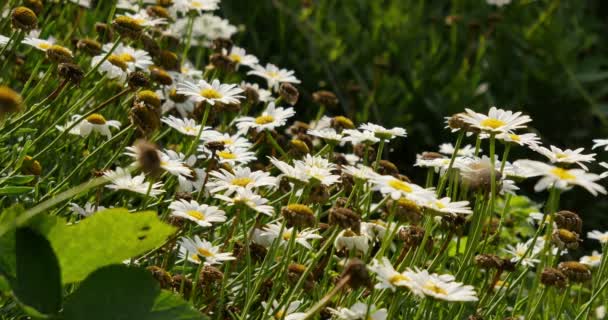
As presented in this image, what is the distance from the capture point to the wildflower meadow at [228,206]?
1.46 meters

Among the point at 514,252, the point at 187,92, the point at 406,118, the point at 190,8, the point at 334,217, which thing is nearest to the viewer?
the point at 334,217

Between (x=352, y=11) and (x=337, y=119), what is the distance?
2.68 metres

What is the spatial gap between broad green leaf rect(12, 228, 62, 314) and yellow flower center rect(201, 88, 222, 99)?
76cm

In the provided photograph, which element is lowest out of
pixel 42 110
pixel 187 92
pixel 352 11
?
pixel 42 110

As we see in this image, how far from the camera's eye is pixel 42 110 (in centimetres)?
219

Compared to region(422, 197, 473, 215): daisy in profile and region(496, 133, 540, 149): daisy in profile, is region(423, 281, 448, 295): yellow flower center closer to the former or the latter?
region(422, 197, 473, 215): daisy in profile

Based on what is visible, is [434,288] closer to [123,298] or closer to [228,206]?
[123,298]

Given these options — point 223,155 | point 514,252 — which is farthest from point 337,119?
point 514,252

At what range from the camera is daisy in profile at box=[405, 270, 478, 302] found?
1501 mm

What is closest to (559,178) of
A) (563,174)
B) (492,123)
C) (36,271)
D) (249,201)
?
(563,174)

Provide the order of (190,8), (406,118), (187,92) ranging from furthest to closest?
(406,118)
(190,8)
(187,92)

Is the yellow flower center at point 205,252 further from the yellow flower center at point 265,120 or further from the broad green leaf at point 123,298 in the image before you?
the yellow flower center at point 265,120

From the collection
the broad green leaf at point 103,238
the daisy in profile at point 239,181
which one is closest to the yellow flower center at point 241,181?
the daisy in profile at point 239,181

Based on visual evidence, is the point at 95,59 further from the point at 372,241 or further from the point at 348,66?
the point at 348,66
